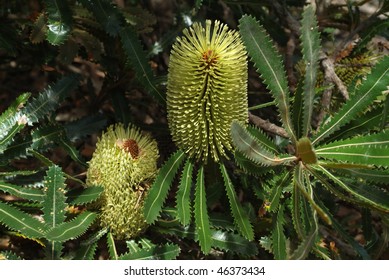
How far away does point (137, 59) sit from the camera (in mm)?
1775

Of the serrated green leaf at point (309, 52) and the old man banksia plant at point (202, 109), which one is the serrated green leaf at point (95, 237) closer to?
the old man banksia plant at point (202, 109)

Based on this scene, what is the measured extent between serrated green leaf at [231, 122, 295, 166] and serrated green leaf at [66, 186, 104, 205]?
48 centimetres

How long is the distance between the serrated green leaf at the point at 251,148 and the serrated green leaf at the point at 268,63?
100 millimetres

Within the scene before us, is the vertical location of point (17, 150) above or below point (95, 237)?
above

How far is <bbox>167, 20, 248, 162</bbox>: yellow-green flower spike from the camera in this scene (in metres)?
1.53

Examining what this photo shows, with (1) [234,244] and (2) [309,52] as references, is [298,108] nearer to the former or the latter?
(2) [309,52]

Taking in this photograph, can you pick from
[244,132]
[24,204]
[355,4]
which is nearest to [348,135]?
[244,132]

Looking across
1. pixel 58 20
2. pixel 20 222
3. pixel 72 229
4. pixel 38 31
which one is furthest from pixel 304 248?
pixel 38 31

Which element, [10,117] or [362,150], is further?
[10,117]

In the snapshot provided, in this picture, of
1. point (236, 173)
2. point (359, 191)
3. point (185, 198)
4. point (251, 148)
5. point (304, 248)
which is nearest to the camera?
point (304, 248)

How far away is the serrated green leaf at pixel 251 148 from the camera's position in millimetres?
1396

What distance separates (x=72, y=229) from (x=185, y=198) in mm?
341

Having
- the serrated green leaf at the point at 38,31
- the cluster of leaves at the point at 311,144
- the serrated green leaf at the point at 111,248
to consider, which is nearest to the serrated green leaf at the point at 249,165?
the cluster of leaves at the point at 311,144

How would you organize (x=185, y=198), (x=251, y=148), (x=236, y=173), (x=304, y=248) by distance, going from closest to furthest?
1. (x=304, y=248)
2. (x=251, y=148)
3. (x=185, y=198)
4. (x=236, y=173)
